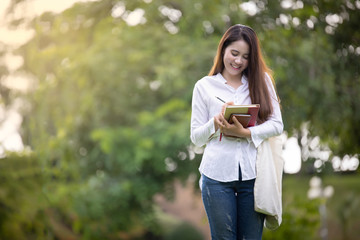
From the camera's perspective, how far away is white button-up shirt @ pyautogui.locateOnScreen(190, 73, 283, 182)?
7.00 feet

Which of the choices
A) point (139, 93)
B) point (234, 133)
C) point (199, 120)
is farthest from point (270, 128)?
point (139, 93)

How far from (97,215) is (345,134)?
3.85 m

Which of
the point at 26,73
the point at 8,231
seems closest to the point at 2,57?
the point at 26,73

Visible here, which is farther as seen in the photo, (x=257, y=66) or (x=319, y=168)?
(x=319, y=168)

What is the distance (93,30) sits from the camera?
722 centimetres

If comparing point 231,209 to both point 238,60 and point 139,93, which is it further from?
point 139,93

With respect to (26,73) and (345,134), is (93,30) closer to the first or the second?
(26,73)

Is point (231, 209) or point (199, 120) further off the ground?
point (199, 120)

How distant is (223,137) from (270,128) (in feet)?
0.70

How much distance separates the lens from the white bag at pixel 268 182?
6.91ft

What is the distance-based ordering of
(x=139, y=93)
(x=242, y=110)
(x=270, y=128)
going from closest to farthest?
(x=242, y=110)
(x=270, y=128)
(x=139, y=93)

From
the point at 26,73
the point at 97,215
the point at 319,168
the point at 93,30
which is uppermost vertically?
the point at 93,30

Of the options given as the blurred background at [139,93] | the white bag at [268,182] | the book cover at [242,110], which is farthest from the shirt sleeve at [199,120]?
the blurred background at [139,93]

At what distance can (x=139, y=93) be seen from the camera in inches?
295
